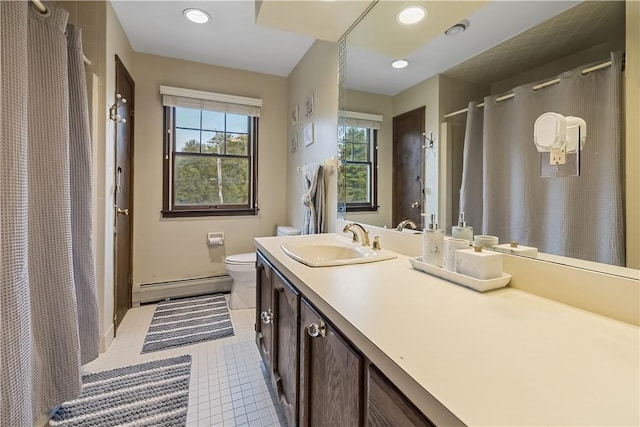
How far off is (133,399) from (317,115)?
2.16 m

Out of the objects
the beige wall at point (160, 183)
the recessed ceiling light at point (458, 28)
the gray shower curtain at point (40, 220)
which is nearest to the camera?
the gray shower curtain at point (40, 220)

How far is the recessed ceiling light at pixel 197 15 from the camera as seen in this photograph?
79.0 inches

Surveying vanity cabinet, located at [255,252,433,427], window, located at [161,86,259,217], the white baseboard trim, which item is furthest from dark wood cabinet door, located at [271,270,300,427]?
window, located at [161,86,259,217]

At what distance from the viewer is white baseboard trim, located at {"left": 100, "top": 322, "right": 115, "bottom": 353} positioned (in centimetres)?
183

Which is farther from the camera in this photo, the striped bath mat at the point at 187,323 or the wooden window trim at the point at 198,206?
the wooden window trim at the point at 198,206

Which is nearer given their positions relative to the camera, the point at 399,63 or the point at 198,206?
the point at 399,63

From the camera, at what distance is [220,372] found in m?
1.66

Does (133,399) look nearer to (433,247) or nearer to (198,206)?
(433,247)

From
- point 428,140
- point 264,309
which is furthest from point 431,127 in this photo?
point 264,309

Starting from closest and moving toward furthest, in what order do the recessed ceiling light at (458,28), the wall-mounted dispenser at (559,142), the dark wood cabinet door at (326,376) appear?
the dark wood cabinet door at (326,376), the wall-mounted dispenser at (559,142), the recessed ceiling light at (458,28)

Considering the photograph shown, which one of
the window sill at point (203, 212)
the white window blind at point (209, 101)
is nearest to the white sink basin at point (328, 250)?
the window sill at point (203, 212)

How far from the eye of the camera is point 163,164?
2742 mm

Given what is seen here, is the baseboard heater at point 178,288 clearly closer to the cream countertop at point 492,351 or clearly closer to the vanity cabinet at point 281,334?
the vanity cabinet at point 281,334

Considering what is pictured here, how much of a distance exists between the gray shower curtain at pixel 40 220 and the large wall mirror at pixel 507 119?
1.52m
